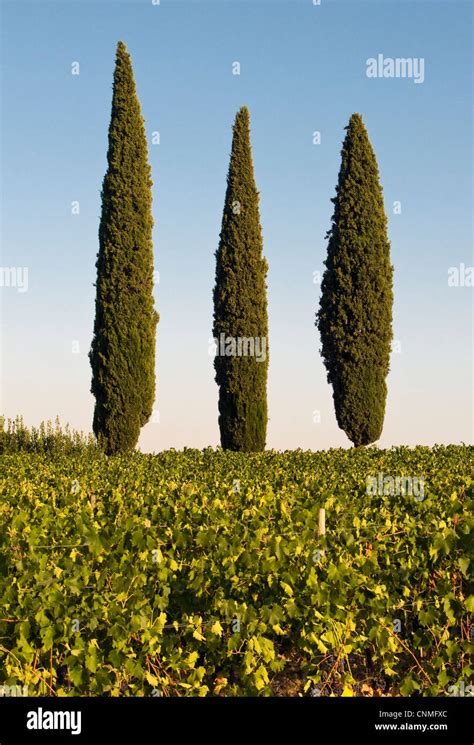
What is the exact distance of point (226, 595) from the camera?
19.5 feet

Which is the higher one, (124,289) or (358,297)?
(358,297)

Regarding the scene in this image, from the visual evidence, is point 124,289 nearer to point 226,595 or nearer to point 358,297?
point 358,297

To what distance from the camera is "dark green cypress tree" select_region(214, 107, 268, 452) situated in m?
25.1

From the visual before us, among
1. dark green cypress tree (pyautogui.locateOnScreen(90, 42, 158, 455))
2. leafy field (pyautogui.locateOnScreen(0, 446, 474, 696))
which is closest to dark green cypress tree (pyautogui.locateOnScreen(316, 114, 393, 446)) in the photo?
dark green cypress tree (pyautogui.locateOnScreen(90, 42, 158, 455))

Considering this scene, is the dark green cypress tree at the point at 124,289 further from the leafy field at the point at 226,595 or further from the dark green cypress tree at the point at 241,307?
the leafy field at the point at 226,595

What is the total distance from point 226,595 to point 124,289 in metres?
17.6

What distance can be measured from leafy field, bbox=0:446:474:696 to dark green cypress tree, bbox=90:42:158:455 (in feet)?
47.7

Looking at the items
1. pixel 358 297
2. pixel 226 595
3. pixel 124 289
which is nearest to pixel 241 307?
pixel 358 297

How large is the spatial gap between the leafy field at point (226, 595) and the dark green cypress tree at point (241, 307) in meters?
17.1

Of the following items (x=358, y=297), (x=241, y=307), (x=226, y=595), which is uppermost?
(x=358, y=297)

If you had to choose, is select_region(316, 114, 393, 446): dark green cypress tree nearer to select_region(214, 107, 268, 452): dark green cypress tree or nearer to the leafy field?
select_region(214, 107, 268, 452): dark green cypress tree

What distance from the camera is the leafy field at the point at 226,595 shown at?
524cm
